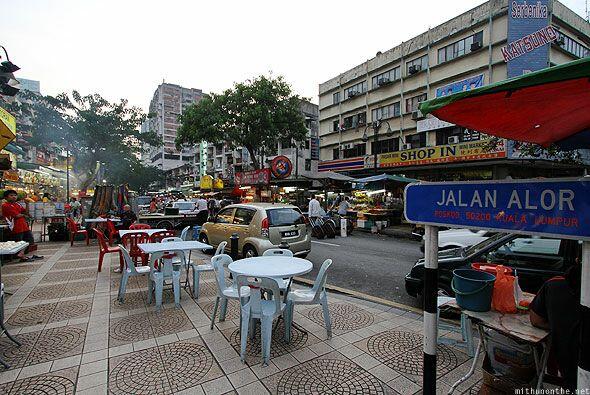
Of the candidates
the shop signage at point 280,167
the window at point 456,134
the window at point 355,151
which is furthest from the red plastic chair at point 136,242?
the window at point 355,151

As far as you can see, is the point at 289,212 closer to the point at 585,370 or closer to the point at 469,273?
the point at 469,273

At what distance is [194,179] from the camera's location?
71.1m

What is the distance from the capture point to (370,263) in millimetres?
8797

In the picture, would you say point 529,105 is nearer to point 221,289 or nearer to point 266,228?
point 221,289

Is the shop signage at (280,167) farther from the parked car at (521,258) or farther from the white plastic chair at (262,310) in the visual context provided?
the white plastic chair at (262,310)

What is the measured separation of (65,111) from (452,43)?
30158 millimetres

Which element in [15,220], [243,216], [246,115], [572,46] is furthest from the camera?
[246,115]

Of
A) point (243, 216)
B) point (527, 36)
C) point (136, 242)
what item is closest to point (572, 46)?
point (527, 36)

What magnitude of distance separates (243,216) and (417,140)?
60.9 feet

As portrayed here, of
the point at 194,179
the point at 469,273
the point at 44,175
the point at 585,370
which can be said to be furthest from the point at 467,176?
the point at 194,179

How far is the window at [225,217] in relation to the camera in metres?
9.03

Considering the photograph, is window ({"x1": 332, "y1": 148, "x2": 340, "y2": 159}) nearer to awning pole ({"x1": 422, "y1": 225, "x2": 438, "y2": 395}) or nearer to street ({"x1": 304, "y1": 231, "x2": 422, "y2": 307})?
street ({"x1": 304, "y1": 231, "x2": 422, "y2": 307})

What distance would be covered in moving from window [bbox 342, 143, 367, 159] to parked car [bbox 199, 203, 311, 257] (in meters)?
21.0

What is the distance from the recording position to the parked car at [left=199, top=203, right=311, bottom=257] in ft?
25.0
